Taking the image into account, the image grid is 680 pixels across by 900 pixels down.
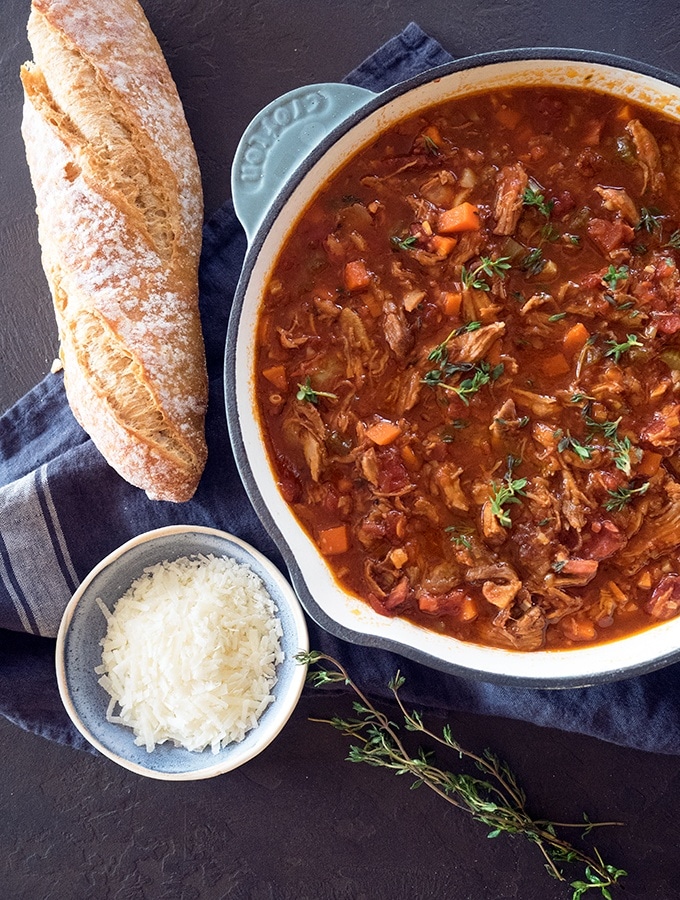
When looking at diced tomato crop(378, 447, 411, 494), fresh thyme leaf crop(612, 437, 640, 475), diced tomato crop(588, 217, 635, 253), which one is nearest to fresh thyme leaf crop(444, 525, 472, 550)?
diced tomato crop(378, 447, 411, 494)

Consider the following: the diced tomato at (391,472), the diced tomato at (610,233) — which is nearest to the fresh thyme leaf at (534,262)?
the diced tomato at (610,233)

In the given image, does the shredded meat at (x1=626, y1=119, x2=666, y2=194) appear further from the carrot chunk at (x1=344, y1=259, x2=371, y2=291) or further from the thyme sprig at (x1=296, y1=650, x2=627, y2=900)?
the thyme sprig at (x1=296, y1=650, x2=627, y2=900)

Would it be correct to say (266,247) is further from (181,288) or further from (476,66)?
(476,66)

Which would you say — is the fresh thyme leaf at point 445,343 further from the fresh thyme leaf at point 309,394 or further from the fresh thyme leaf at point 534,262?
the fresh thyme leaf at point 309,394

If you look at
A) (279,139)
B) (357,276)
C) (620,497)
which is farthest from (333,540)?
(279,139)

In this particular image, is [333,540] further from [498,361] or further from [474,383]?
[498,361]

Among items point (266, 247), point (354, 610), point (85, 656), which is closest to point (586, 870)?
point (354, 610)
